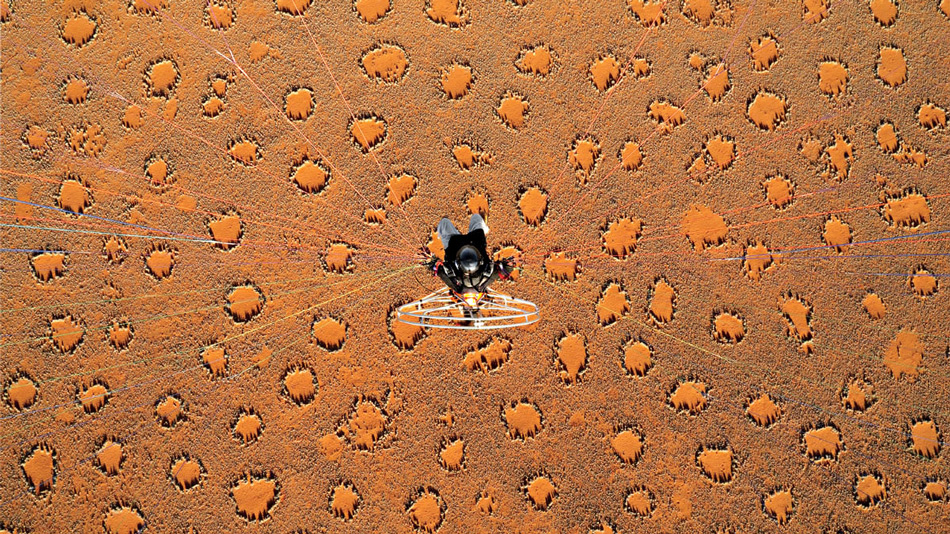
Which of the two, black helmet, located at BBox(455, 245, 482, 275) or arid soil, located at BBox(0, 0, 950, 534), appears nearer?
black helmet, located at BBox(455, 245, 482, 275)

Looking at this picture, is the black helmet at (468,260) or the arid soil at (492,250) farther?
the arid soil at (492,250)

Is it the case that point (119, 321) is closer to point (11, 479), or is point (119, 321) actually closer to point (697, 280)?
point (11, 479)

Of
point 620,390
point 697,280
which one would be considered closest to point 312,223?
point 620,390

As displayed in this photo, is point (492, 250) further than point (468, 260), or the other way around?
point (492, 250)
